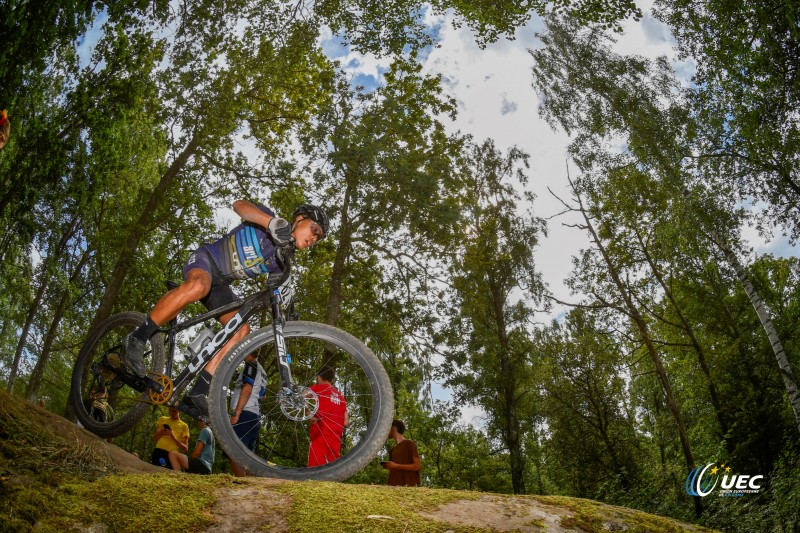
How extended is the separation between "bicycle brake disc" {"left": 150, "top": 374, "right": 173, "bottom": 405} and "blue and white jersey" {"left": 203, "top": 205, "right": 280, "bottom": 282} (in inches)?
37.8

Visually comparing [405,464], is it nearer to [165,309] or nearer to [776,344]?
[165,309]

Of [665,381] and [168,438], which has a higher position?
[665,381]

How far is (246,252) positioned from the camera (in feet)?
13.6

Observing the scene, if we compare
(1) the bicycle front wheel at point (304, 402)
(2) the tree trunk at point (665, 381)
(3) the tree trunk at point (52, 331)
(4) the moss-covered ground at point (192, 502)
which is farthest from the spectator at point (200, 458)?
(2) the tree trunk at point (665, 381)

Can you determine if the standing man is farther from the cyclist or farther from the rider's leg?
the rider's leg

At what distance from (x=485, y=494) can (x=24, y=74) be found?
29.7 feet

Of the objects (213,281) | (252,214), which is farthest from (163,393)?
(252,214)

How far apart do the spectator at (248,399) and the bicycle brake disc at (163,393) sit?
0.50 metres

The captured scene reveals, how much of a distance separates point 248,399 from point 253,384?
5.1 inches

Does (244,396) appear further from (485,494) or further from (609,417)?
(609,417)

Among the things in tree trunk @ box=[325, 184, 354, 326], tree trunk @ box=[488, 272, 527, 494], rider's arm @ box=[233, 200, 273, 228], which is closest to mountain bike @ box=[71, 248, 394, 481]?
rider's arm @ box=[233, 200, 273, 228]

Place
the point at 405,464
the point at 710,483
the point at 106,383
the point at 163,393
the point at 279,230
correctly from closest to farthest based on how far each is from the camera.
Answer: the point at 279,230 < the point at 163,393 < the point at 106,383 < the point at 405,464 < the point at 710,483

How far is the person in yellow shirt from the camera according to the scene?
558 cm

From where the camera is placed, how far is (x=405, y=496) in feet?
8.26
